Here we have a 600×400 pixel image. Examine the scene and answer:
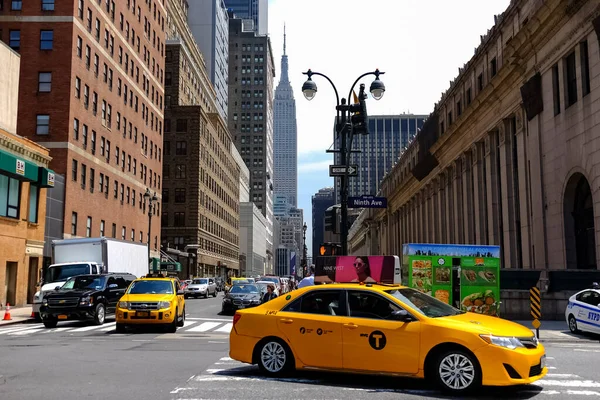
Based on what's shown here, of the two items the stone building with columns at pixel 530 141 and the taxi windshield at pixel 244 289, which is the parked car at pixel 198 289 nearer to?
the taxi windshield at pixel 244 289

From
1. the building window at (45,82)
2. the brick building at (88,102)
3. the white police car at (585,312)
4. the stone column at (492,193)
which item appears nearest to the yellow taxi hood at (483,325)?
the white police car at (585,312)

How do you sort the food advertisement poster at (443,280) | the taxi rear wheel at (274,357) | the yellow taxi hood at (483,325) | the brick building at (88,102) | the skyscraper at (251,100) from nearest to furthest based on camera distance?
the yellow taxi hood at (483,325), the taxi rear wheel at (274,357), the food advertisement poster at (443,280), the brick building at (88,102), the skyscraper at (251,100)

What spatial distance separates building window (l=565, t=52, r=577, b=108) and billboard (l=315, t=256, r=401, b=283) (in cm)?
1146

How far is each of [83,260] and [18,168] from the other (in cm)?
956

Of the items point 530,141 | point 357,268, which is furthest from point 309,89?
point 530,141

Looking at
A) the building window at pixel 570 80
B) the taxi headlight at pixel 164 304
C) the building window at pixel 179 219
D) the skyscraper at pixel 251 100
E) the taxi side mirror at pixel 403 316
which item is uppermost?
the skyscraper at pixel 251 100

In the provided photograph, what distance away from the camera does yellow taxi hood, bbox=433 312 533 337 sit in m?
8.52

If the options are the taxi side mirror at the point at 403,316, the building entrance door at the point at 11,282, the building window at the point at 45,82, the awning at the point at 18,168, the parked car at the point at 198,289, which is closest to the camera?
the taxi side mirror at the point at 403,316

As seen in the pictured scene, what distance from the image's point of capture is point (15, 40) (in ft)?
153

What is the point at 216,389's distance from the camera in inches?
353

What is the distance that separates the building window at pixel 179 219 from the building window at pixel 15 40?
43.8m

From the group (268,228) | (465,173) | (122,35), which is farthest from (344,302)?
(268,228)

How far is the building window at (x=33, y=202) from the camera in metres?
37.4

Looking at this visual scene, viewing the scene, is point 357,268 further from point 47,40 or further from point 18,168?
point 47,40
